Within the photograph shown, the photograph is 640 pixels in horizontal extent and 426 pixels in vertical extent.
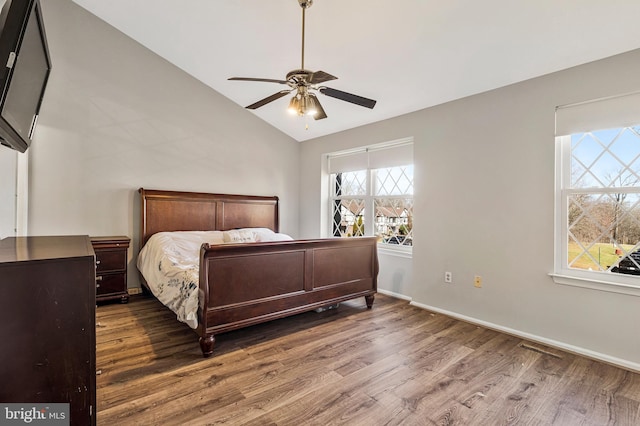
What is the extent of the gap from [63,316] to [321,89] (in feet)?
6.47

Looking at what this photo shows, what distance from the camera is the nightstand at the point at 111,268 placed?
3536mm

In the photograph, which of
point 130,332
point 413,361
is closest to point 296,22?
point 413,361

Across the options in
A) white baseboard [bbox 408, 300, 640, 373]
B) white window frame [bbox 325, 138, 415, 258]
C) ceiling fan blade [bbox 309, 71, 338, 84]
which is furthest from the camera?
white window frame [bbox 325, 138, 415, 258]

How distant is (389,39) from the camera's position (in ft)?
9.00

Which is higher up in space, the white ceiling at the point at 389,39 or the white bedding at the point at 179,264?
the white ceiling at the point at 389,39

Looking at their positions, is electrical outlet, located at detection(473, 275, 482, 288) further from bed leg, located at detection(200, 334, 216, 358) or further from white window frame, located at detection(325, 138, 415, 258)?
bed leg, located at detection(200, 334, 216, 358)

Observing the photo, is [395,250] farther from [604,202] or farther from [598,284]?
[604,202]

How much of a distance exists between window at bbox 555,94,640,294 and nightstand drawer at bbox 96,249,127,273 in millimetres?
4601

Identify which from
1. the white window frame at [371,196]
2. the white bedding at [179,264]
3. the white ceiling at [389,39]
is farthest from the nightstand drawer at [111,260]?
the white window frame at [371,196]

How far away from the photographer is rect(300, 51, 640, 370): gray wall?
2500 millimetres

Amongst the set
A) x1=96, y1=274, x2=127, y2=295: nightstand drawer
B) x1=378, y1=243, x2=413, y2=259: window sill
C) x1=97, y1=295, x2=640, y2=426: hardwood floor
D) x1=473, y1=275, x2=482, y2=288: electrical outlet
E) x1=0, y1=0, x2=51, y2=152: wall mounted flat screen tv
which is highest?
x1=0, y1=0, x2=51, y2=152: wall mounted flat screen tv

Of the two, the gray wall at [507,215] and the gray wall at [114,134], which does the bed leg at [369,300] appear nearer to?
the gray wall at [507,215]

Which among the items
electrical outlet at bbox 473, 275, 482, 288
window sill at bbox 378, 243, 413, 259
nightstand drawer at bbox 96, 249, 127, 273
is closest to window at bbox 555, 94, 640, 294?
electrical outlet at bbox 473, 275, 482, 288

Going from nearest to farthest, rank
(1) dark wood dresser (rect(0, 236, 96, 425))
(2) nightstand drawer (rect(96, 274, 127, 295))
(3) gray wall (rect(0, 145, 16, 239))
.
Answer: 1. (1) dark wood dresser (rect(0, 236, 96, 425))
2. (3) gray wall (rect(0, 145, 16, 239))
3. (2) nightstand drawer (rect(96, 274, 127, 295))
